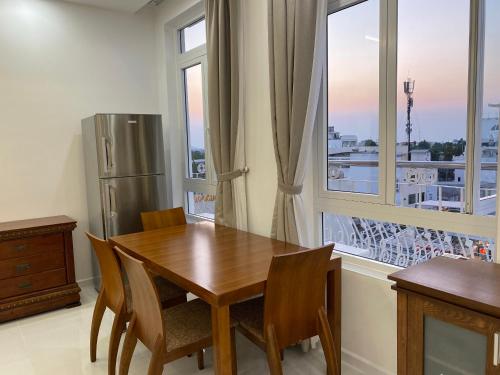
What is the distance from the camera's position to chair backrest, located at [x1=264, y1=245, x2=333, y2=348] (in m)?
1.74

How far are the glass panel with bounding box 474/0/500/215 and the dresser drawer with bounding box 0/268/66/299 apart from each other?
326cm

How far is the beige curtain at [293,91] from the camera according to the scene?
227 cm

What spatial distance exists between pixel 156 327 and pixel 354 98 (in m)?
1.72

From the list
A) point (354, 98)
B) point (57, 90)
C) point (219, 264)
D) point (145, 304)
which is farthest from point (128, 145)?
point (354, 98)

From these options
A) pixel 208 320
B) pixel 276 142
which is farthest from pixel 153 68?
pixel 208 320

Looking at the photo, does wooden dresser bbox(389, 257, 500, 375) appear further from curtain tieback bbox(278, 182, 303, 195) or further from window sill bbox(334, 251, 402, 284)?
curtain tieback bbox(278, 182, 303, 195)

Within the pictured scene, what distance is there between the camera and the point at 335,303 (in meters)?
2.14

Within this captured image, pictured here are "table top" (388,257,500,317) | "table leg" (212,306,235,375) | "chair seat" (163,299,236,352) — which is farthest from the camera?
"chair seat" (163,299,236,352)

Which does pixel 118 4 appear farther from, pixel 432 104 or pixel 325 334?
pixel 325 334

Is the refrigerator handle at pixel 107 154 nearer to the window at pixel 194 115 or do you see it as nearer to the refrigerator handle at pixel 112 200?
the refrigerator handle at pixel 112 200

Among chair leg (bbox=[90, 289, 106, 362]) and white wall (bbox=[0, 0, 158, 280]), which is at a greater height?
white wall (bbox=[0, 0, 158, 280])


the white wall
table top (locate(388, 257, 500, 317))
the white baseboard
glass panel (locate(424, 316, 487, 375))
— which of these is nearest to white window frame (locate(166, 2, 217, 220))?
the white wall

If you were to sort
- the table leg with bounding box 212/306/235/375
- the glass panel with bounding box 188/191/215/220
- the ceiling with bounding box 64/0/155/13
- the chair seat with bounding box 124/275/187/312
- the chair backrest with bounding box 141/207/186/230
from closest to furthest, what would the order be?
1. the table leg with bounding box 212/306/235/375
2. the chair seat with bounding box 124/275/187/312
3. the chair backrest with bounding box 141/207/186/230
4. the ceiling with bounding box 64/0/155/13
5. the glass panel with bounding box 188/191/215/220

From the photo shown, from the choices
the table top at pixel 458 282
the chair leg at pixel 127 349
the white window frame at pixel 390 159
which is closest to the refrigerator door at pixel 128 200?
the chair leg at pixel 127 349
